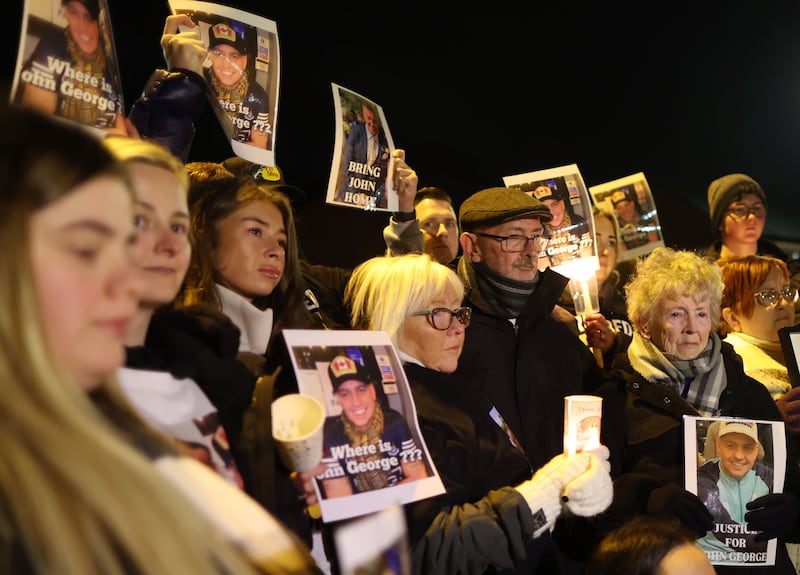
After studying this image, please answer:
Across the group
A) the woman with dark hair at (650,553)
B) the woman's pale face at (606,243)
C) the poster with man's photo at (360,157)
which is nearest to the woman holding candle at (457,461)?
the woman with dark hair at (650,553)

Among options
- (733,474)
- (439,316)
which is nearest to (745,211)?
(733,474)

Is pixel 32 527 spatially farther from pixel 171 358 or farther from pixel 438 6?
pixel 438 6

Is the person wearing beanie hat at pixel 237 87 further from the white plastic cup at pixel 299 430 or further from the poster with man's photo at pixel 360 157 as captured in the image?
the white plastic cup at pixel 299 430

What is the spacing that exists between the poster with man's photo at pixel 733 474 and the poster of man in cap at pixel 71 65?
87.7 inches

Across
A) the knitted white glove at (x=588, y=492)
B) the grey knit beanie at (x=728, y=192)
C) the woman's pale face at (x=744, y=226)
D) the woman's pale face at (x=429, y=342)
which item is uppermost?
the grey knit beanie at (x=728, y=192)

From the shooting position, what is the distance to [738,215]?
5.05 meters

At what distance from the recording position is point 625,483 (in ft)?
9.66

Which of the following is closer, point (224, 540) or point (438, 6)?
point (224, 540)

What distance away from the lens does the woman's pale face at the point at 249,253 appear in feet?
8.37

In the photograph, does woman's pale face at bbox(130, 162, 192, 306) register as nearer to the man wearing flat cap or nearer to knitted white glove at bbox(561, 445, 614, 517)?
knitted white glove at bbox(561, 445, 614, 517)

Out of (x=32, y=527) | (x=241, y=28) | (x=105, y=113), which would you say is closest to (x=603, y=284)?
(x=241, y=28)

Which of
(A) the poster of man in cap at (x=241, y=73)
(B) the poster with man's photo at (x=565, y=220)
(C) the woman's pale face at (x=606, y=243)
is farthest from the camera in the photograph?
(C) the woman's pale face at (x=606, y=243)

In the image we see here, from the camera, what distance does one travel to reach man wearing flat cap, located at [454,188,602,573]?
10.6 feet

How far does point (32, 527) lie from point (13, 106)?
1.78ft
